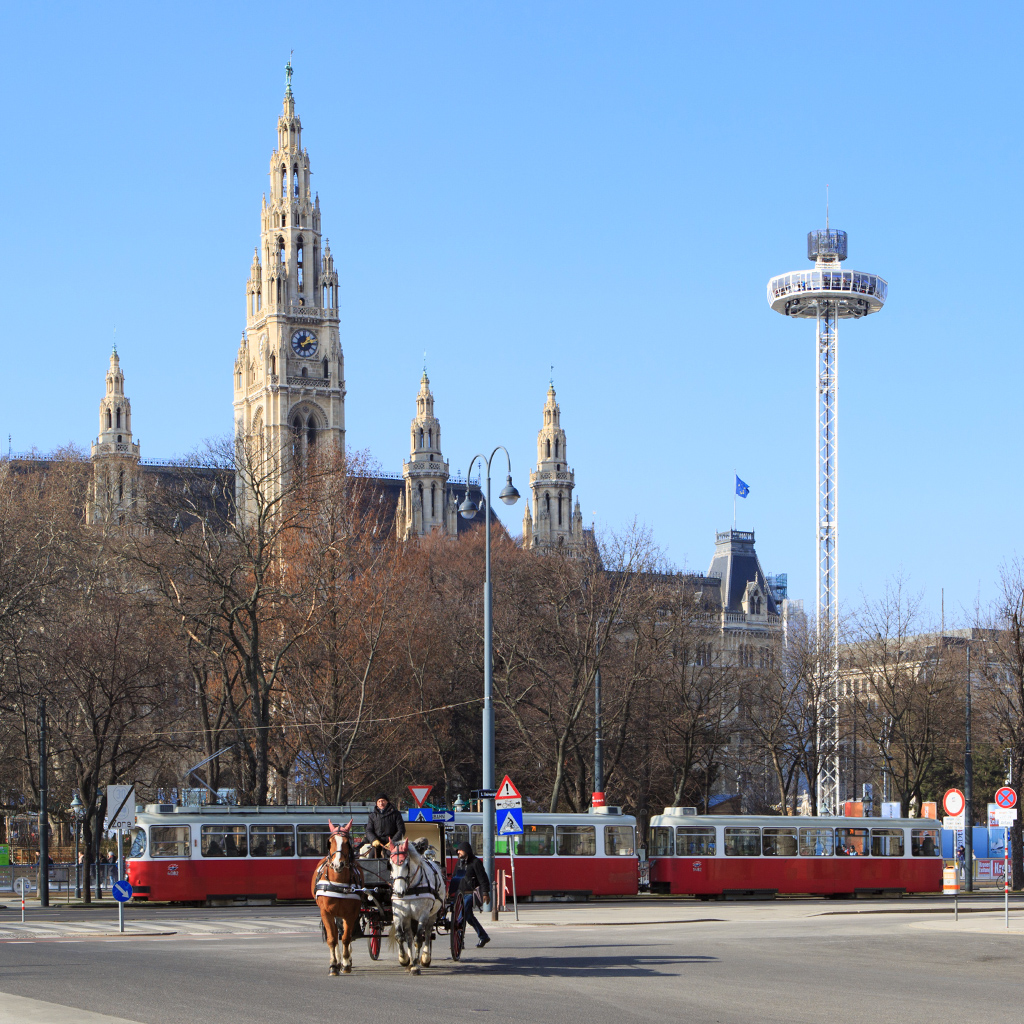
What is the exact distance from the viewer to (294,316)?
427ft

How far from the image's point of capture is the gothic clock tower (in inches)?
5079

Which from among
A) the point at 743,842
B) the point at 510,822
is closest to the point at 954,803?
the point at 510,822

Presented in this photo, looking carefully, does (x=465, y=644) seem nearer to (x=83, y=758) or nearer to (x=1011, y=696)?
(x=83, y=758)

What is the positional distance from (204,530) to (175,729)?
36.7 ft

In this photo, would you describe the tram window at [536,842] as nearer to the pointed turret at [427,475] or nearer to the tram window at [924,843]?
the tram window at [924,843]

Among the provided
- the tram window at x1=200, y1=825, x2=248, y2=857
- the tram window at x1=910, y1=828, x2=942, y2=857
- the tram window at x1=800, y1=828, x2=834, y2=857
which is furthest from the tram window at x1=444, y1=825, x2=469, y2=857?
the tram window at x1=910, y1=828, x2=942, y2=857

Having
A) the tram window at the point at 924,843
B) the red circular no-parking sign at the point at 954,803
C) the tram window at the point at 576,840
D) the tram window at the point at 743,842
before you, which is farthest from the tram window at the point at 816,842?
the red circular no-parking sign at the point at 954,803

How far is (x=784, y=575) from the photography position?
179250 mm

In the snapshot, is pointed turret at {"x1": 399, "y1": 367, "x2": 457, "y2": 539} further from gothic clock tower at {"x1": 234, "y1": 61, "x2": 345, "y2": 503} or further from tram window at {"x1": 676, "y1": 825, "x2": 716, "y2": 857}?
tram window at {"x1": 676, "y1": 825, "x2": 716, "y2": 857}

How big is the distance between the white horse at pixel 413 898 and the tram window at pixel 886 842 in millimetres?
28080

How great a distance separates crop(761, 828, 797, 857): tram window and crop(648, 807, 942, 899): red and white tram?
0.09 ft

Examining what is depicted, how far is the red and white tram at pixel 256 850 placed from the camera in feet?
122

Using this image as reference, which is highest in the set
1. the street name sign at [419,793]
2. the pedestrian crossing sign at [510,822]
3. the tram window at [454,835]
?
the street name sign at [419,793]

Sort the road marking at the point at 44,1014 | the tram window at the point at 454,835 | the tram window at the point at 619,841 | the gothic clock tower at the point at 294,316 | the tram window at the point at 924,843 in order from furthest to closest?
the gothic clock tower at the point at 294,316 → the tram window at the point at 924,843 → the tram window at the point at 619,841 → the tram window at the point at 454,835 → the road marking at the point at 44,1014
